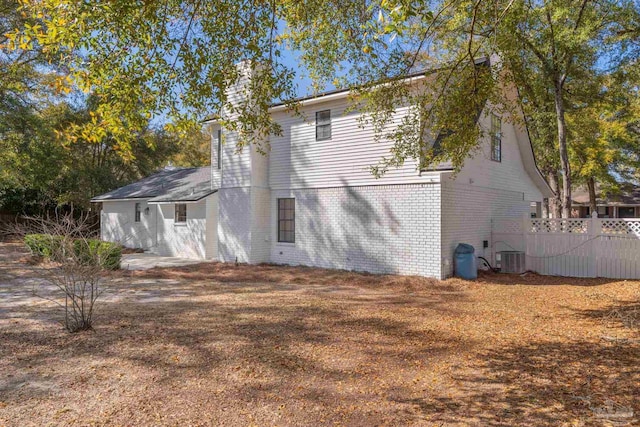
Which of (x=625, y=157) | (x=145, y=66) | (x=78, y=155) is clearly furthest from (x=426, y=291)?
(x=78, y=155)

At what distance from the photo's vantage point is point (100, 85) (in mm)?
5496

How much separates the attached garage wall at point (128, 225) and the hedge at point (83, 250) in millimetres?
3974


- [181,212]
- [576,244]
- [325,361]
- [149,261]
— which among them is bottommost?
[325,361]

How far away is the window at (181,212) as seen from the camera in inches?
664

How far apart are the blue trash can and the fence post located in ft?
11.2

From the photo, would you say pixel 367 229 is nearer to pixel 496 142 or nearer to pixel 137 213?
pixel 496 142

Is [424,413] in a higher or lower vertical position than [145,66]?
lower

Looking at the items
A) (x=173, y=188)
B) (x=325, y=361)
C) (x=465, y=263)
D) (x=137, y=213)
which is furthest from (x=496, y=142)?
(x=137, y=213)

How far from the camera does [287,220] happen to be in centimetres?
1388

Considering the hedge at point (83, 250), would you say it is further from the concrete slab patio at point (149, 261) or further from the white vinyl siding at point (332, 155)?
the white vinyl siding at point (332, 155)

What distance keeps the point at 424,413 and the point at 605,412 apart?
1.58 meters

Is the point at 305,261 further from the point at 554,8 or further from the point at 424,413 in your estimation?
the point at 554,8

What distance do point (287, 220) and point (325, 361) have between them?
365 inches

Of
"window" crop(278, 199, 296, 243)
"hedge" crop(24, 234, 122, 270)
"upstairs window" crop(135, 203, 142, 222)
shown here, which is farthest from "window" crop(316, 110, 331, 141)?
"upstairs window" crop(135, 203, 142, 222)
